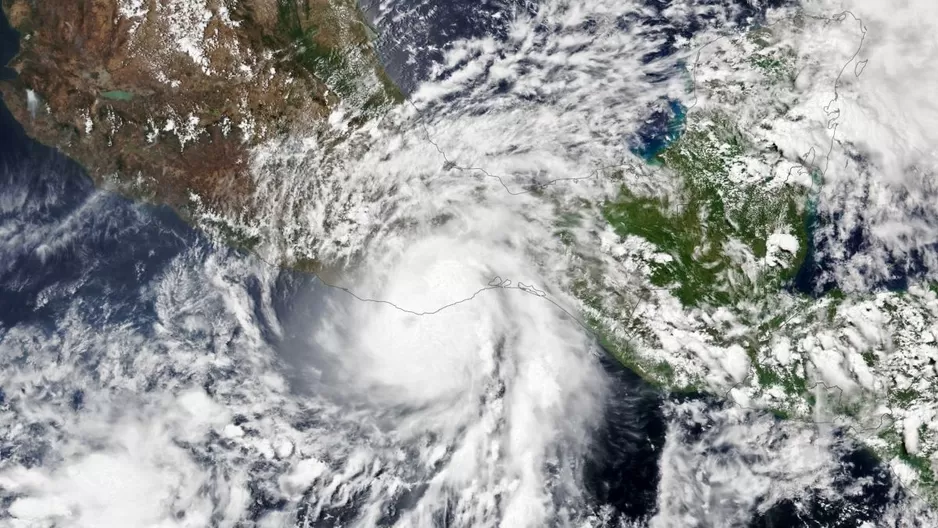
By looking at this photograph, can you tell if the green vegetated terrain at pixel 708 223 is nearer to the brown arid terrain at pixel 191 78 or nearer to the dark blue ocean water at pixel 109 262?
the dark blue ocean water at pixel 109 262

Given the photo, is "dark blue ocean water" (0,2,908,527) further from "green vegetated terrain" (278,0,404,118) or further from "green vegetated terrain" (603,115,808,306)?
"green vegetated terrain" (278,0,404,118)

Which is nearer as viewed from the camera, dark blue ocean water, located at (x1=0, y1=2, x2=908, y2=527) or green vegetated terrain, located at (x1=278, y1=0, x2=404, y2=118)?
dark blue ocean water, located at (x1=0, y1=2, x2=908, y2=527)

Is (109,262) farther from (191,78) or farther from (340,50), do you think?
(340,50)

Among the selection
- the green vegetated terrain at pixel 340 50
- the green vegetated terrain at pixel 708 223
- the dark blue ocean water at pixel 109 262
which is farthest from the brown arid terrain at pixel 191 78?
the green vegetated terrain at pixel 708 223

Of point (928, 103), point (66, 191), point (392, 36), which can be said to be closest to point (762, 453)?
point (928, 103)

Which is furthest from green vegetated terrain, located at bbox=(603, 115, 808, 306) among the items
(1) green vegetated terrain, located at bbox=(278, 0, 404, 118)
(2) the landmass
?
(1) green vegetated terrain, located at bbox=(278, 0, 404, 118)
